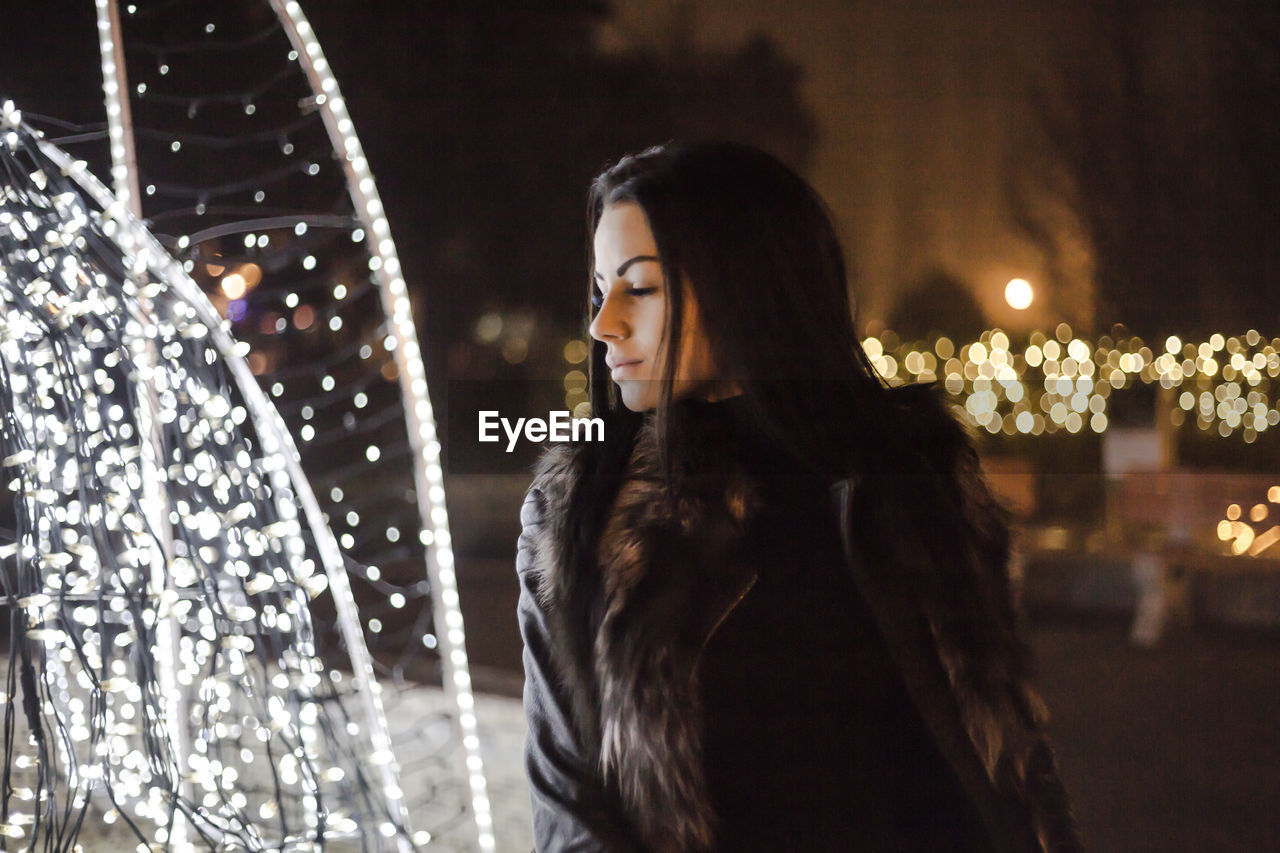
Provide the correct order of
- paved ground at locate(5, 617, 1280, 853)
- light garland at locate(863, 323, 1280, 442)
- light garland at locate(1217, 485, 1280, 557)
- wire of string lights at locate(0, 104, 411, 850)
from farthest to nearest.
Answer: paved ground at locate(5, 617, 1280, 853), light garland at locate(1217, 485, 1280, 557), light garland at locate(863, 323, 1280, 442), wire of string lights at locate(0, 104, 411, 850)

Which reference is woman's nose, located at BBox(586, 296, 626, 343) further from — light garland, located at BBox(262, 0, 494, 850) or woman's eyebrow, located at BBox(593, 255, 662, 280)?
light garland, located at BBox(262, 0, 494, 850)

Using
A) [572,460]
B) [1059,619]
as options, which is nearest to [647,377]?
[572,460]

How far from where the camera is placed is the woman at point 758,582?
0.90 metres

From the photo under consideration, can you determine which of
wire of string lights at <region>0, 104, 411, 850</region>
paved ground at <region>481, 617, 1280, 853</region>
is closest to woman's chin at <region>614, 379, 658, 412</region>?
wire of string lights at <region>0, 104, 411, 850</region>

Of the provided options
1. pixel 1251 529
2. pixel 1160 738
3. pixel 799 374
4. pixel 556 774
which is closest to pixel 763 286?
pixel 799 374

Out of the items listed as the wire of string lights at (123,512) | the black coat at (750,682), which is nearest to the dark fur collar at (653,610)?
the black coat at (750,682)

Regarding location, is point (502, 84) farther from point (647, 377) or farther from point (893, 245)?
point (647, 377)

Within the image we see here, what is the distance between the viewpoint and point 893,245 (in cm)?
176

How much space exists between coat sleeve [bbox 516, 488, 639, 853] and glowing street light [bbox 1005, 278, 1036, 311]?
120 cm

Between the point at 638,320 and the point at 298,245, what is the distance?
112cm

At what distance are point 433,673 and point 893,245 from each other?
94.9 inches

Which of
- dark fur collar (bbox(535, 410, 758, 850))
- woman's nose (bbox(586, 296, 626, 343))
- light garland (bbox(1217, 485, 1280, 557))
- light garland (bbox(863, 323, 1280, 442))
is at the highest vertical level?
woman's nose (bbox(586, 296, 626, 343))

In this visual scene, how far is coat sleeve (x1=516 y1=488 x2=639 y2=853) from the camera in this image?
0.89m

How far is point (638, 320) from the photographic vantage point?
40.5 inches
